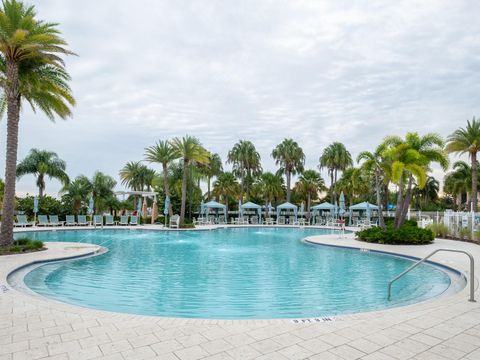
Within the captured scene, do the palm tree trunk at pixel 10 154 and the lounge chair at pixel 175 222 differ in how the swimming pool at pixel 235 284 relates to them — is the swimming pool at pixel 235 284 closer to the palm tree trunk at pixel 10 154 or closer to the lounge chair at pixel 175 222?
the palm tree trunk at pixel 10 154

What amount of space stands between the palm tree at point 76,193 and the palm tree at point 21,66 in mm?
21069

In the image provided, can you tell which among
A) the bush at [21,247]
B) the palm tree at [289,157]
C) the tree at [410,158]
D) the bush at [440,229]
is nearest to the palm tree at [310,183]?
the palm tree at [289,157]

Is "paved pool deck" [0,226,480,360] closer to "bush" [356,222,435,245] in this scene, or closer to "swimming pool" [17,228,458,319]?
"swimming pool" [17,228,458,319]

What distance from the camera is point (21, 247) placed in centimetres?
1166

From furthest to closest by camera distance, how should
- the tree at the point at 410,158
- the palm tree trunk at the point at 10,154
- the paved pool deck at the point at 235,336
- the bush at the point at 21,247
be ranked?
the tree at the point at 410,158, the palm tree trunk at the point at 10,154, the bush at the point at 21,247, the paved pool deck at the point at 235,336

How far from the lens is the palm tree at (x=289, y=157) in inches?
1697

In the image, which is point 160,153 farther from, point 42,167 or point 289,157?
point 289,157

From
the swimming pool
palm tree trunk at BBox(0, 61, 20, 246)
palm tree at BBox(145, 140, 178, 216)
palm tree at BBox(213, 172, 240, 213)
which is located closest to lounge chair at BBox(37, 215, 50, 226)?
palm tree at BBox(145, 140, 178, 216)

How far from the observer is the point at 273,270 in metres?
10.0

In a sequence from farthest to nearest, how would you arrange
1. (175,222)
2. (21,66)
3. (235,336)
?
(175,222), (21,66), (235,336)

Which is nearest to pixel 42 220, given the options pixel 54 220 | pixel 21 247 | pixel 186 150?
pixel 54 220

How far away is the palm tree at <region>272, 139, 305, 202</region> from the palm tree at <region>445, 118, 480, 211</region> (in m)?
19.9

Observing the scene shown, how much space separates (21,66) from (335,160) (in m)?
37.2

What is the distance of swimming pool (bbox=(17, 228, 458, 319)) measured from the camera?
6.25m
